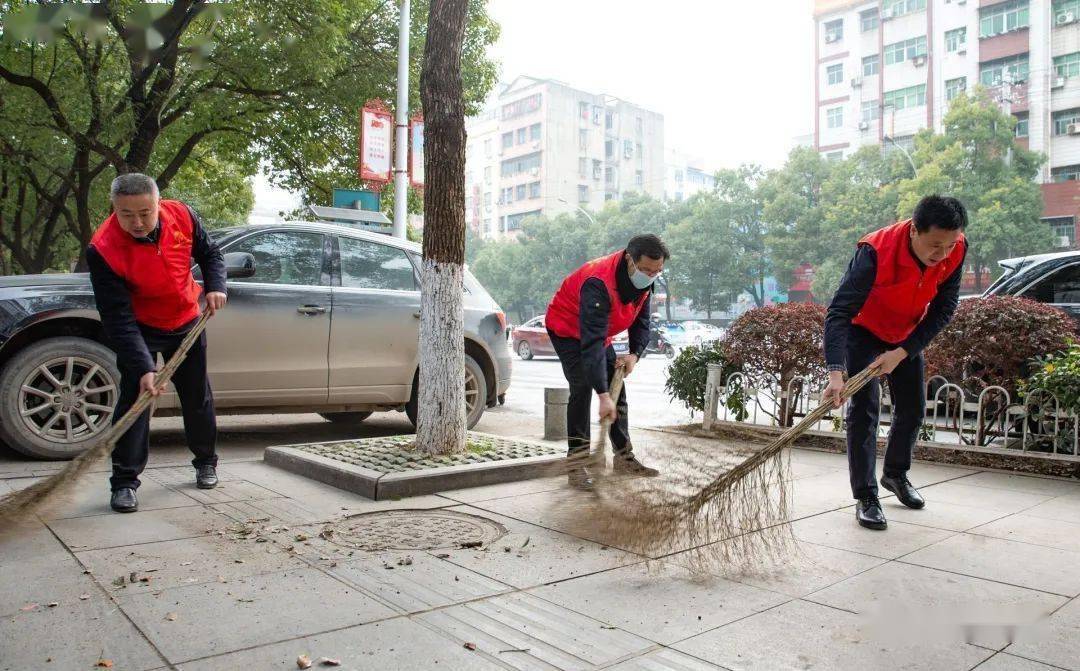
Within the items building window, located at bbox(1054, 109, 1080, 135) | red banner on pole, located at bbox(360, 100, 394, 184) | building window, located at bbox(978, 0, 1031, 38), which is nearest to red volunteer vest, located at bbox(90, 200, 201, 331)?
red banner on pole, located at bbox(360, 100, 394, 184)

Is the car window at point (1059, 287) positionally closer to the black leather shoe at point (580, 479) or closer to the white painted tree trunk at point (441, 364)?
the white painted tree trunk at point (441, 364)

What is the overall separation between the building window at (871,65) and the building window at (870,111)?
1.50 metres

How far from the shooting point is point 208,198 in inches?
938

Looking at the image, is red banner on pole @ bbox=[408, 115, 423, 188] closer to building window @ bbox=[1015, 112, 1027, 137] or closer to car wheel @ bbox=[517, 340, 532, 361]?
car wheel @ bbox=[517, 340, 532, 361]

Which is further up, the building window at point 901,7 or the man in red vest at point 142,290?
the building window at point 901,7

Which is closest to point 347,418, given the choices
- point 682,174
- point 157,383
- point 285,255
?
point 285,255

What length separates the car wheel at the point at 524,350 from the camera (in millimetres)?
25062

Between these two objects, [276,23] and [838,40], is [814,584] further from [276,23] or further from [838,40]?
[838,40]

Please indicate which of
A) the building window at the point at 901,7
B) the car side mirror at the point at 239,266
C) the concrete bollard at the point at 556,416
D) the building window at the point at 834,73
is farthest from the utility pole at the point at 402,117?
the building window at the point at 834,73

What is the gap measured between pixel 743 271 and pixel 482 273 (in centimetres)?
2102

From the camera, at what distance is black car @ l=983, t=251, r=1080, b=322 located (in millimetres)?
7410

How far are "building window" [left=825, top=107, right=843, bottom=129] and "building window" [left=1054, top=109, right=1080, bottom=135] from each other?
12.3 m

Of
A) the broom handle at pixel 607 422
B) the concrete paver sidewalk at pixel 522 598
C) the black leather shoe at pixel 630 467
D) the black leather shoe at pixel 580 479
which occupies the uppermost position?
the broom handle at pixel 607 422

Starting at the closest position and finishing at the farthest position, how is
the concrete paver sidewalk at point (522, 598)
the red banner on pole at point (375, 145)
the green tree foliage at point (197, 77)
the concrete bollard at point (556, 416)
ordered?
the concrete paver sidewalk at point (522, 598)
the concrete bollard at point (556, 416)
the green tree foliage at point (197, 77)
the red banner on pole at point (375, 145)
